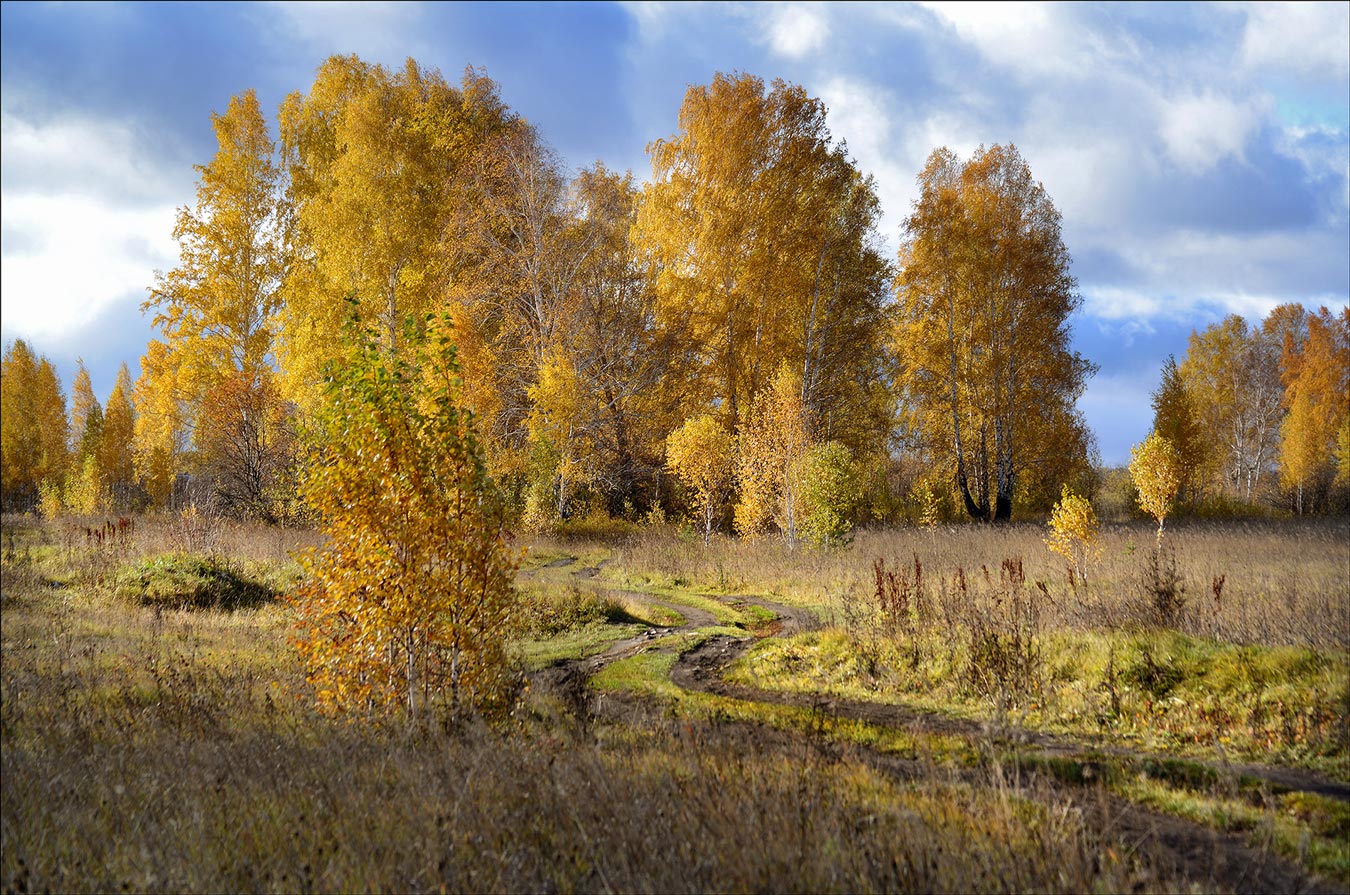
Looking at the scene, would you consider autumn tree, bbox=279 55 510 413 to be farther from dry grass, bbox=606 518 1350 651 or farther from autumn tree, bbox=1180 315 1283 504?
autumn tree, bbox=1180 315 1283 504

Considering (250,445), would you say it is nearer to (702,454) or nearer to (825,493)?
(702,454)

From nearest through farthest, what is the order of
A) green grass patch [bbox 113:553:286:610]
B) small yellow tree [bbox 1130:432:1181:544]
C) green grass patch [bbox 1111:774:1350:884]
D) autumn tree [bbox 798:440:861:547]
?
green grass patch [bbox 1111:774:1350:884], green grass patch [bbox 113:553:286:610], small yellow tree [bbox 1130:432:1181:544], autumn tree [bbox 798:440:861:547]

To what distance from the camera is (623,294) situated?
27.7 m

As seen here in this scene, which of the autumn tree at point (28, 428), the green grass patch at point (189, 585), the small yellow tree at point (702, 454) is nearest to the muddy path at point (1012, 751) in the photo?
the green grass patch at point (189, 585)

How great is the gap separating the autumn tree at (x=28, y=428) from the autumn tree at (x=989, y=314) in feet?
155

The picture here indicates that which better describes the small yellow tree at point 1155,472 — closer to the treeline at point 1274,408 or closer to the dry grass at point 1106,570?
the dry grass at point 1106,570

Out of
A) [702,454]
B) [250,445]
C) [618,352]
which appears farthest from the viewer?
[618,352]

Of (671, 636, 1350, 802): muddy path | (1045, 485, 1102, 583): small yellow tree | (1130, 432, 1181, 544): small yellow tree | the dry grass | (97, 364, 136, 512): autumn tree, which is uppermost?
(97, 364, 136, 512): autumn tree

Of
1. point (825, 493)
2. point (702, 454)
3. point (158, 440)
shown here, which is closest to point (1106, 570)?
point (825, 493)

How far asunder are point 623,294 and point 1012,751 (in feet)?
76.1

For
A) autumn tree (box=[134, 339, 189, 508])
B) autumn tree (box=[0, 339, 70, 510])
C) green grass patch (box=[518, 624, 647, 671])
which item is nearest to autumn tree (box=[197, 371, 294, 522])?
autumn tree (box=[134, 339, 189, 508])

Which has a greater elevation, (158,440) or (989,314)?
(989,314)

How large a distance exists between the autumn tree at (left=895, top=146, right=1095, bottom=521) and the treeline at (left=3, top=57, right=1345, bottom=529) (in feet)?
0.30

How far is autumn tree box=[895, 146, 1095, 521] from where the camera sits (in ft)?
93.7
